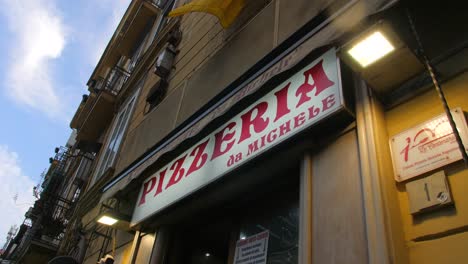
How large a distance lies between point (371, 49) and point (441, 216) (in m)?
1.07

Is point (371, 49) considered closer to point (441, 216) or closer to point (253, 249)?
point (441, 216)

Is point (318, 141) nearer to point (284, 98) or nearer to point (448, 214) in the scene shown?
point (284, 98)

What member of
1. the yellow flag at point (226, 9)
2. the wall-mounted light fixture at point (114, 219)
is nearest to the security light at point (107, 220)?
the wall-mounted light fixture at point (114, 219)

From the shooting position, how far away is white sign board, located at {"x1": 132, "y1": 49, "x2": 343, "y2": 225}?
9.12ft

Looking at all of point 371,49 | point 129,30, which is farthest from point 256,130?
point 129,30

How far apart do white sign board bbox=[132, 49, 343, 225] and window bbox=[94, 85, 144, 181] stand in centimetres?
448

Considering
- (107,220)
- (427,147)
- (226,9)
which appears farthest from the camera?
(226,9)

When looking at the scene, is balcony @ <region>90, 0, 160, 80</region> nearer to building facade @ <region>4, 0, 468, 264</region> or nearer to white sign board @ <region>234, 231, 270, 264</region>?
building facade @ <region>4, 0, 468, 264</region>

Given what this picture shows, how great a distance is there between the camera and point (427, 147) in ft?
6.97

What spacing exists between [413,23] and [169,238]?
11.1 feet

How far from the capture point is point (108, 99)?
12.5 metres

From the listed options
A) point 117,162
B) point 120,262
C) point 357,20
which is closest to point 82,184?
point 117,162

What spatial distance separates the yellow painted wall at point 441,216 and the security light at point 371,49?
1.24 feet

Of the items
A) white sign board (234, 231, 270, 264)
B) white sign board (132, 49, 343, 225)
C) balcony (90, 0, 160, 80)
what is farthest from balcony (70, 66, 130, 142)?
white sign board (234, 231, 270, 264)
